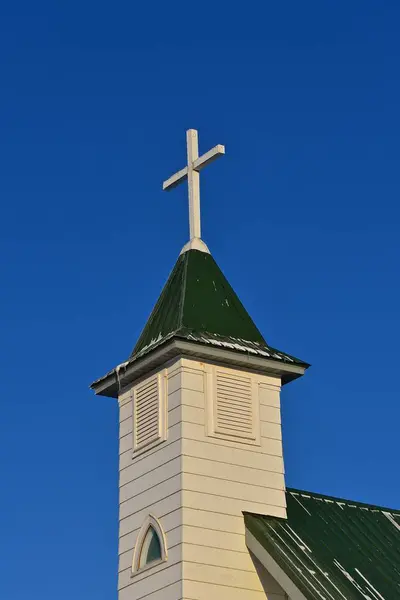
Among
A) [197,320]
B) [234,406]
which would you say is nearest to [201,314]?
[197,320]

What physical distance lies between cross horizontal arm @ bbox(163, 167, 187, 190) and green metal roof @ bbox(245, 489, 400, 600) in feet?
22.1

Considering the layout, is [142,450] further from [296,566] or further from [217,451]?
[296,566]

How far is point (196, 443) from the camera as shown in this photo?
24609 mm

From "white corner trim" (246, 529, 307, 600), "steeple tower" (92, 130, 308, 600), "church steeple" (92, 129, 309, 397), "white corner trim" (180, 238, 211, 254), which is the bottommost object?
"white corner trim" (246, 529, 307, 600)

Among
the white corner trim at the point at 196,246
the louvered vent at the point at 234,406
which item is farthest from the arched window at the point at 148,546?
the white corner trim at the point at 196,246

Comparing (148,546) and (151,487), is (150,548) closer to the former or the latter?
(148,546)

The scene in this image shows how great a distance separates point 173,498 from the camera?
79.3ft

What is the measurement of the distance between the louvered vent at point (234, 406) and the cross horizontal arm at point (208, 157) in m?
4.63

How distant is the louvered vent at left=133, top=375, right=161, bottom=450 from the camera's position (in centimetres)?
2525

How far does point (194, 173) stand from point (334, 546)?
8.05 meters

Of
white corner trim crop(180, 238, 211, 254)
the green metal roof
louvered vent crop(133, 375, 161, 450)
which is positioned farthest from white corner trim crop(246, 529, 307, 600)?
white corner trim crop(180, 238, 211, 254)

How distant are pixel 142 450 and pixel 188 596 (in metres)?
3.29

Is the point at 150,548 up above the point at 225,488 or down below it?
below

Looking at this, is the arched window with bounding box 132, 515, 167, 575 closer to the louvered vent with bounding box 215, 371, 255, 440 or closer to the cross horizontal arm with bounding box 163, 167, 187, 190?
the louvered vent with bounding box 215, 371, 255, 440
